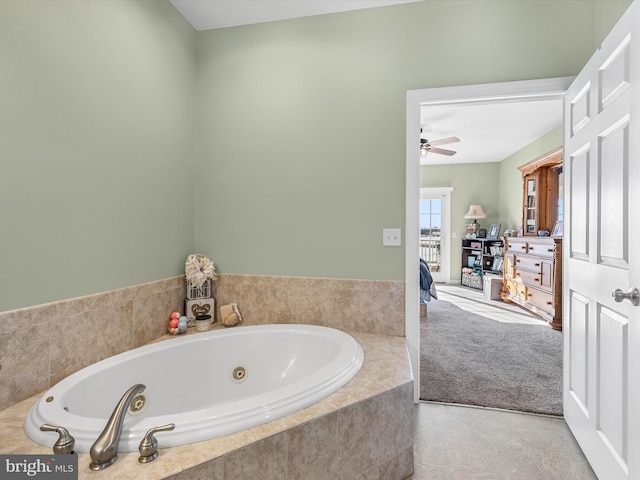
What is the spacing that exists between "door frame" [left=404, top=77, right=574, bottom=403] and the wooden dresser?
8.97 ft

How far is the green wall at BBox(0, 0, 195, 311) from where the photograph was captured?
129 centimetres

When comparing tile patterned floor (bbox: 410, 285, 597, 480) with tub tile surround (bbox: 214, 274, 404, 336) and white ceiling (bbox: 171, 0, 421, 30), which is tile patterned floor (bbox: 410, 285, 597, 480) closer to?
tub tile surround (bbox: 214, 274, 404, 336)

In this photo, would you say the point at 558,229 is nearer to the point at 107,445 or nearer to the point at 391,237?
the point at 391,237

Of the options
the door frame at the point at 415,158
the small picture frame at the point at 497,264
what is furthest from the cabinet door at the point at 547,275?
the door frame at the point at 415,158

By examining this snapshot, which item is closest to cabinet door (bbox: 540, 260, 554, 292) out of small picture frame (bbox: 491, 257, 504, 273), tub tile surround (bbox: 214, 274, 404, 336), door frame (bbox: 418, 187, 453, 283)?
small picture frame (bbox: 491, 257, 504, 273)

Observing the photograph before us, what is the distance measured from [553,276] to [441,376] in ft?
8.19

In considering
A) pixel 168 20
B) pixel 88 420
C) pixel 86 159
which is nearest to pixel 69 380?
pixel 88 420

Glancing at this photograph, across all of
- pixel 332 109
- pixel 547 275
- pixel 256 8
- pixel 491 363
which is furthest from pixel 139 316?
pixel 547 275

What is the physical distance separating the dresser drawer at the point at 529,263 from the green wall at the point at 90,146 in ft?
14.4

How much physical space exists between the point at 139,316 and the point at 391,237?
1565 millimetres

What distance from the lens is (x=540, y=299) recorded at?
4.35 m

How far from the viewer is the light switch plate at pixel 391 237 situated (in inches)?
82.7

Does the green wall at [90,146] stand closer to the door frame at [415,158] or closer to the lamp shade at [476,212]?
the door frame at [415,158]

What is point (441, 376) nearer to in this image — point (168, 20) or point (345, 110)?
point (345, 110)
